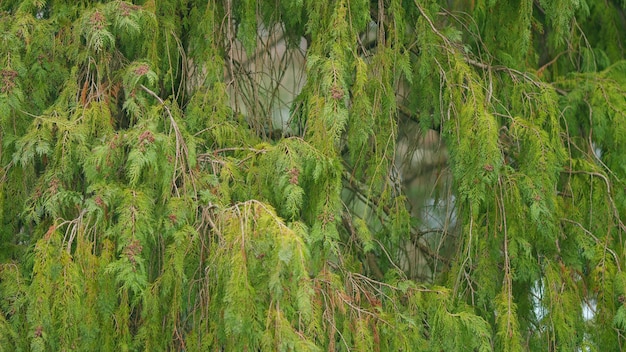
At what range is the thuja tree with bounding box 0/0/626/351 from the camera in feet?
11.2

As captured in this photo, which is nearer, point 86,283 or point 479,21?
point 86,283

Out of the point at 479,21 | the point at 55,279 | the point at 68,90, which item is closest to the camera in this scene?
→ the point at 55,279

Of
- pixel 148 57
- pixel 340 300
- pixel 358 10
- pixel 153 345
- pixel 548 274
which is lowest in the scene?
pixel 153 345

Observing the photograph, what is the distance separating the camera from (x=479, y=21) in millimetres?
4688

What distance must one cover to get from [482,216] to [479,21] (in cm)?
103

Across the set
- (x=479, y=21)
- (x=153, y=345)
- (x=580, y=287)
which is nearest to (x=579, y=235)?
(x=580, y=287)

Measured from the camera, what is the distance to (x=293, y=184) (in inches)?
139

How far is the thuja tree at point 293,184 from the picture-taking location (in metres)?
3.40

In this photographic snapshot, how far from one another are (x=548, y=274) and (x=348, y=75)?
1074 millimetres

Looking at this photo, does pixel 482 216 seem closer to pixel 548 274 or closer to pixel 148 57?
pixel 548 274

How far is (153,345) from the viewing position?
3.55 meters

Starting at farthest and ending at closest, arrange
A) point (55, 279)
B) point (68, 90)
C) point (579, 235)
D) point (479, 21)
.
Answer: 1. point (479, 21)
2. point (579, 235)
3. point (68, 90)
4. point (55, 279)

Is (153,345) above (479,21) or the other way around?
the other way around

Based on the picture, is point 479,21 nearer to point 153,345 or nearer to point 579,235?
point 579,235
